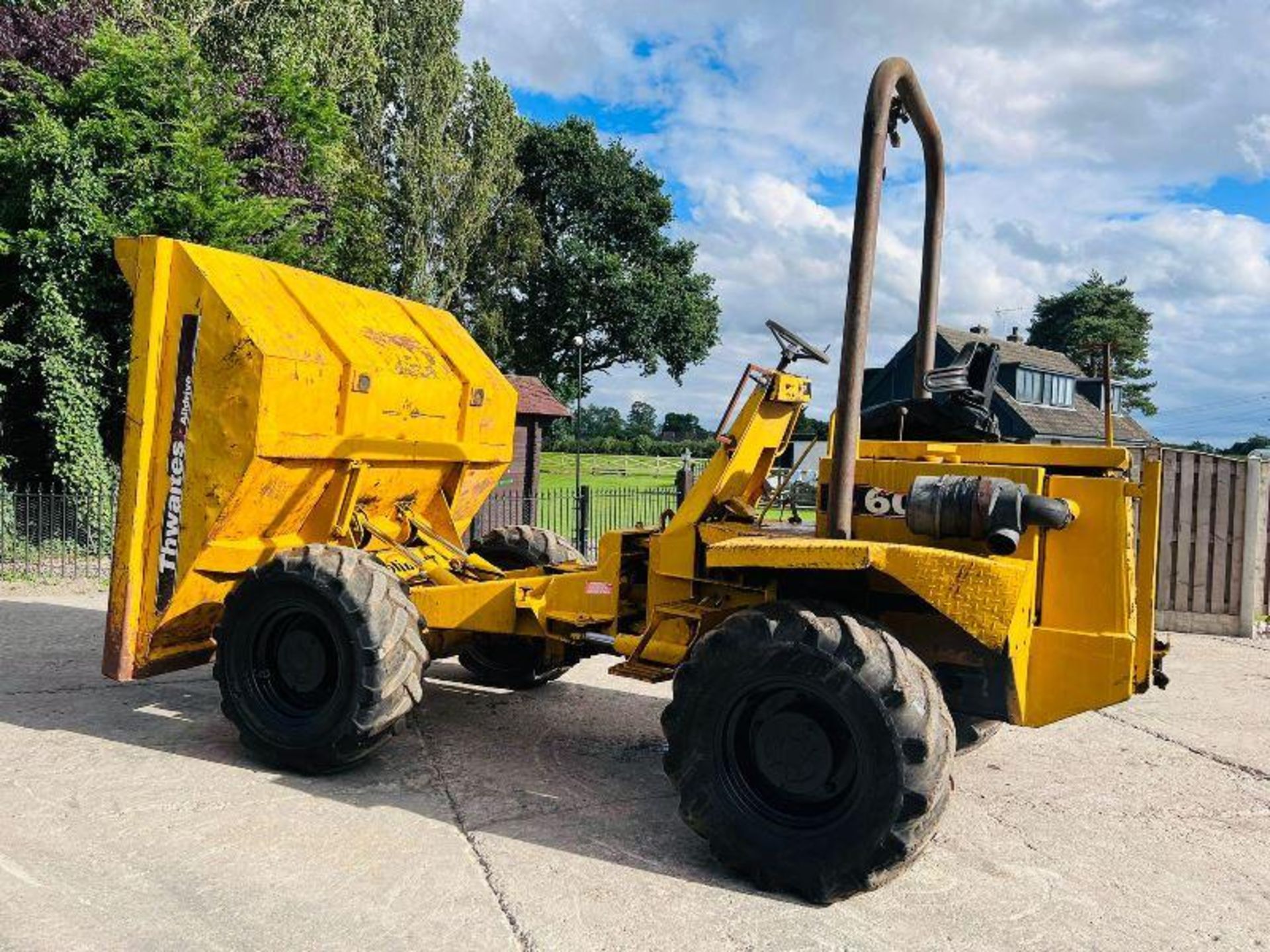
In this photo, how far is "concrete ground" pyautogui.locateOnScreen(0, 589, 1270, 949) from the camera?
3.51m

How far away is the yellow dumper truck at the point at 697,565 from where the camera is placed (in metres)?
3.83

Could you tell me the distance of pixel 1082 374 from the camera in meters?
45.4

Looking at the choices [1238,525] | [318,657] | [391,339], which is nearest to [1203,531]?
[1238,525]

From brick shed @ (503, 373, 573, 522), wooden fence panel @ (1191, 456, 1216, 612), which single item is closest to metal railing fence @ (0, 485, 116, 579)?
brick shed @ (503, 373, 573, 522)

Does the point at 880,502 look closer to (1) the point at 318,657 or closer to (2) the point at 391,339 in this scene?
(1) the point at 318,657

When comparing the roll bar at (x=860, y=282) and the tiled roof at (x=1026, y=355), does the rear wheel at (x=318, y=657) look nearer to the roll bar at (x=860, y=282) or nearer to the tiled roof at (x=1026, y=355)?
→ the roll bar at (x=860, y=282)

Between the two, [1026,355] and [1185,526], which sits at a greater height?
[1026,355]

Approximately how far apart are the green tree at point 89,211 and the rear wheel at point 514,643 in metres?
9.21

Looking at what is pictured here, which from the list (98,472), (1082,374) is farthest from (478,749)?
(1082,374)

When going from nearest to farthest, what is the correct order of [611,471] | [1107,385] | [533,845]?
1. [1107,385]
2. [533,845]
3. [611,471]

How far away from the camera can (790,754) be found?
393cm

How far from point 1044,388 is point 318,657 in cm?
4037

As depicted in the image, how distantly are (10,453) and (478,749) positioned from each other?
11.6 m

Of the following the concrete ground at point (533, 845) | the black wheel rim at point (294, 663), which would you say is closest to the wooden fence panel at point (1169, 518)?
the concrete ground at point (533, 845)
